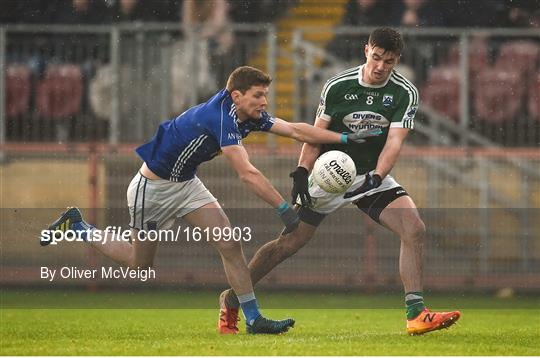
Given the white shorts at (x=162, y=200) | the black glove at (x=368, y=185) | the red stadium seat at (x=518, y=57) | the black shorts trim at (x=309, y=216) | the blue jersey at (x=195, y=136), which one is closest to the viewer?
the blue jersey at (x=195, y=136)

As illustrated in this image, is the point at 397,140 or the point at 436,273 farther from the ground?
the point at 397,140

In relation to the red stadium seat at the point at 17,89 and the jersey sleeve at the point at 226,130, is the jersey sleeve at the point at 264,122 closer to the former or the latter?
the jersey sleeve at the point at 226,130

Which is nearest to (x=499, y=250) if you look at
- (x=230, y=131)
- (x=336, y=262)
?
(x=336, y=262)

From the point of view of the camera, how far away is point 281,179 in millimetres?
14656

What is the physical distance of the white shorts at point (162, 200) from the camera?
9594mm

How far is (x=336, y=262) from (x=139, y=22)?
3807mm

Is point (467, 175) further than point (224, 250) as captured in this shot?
Yes

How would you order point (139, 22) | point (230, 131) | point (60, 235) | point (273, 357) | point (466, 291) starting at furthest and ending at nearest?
1. point (139, 22)
2. point (466, 291)
3. point (60, 235)
4. point (230, 131)
5. point (273, 357)

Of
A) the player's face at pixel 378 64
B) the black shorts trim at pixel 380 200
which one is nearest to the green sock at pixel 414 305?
the black shorts trim at pixel 380 200

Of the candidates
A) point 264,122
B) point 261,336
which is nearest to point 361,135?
point 264,122

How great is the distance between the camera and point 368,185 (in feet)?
31.5

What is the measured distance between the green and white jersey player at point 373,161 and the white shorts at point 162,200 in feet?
2.19

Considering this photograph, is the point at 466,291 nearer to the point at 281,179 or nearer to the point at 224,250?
the point at 281,179

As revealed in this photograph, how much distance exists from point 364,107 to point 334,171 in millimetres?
544
